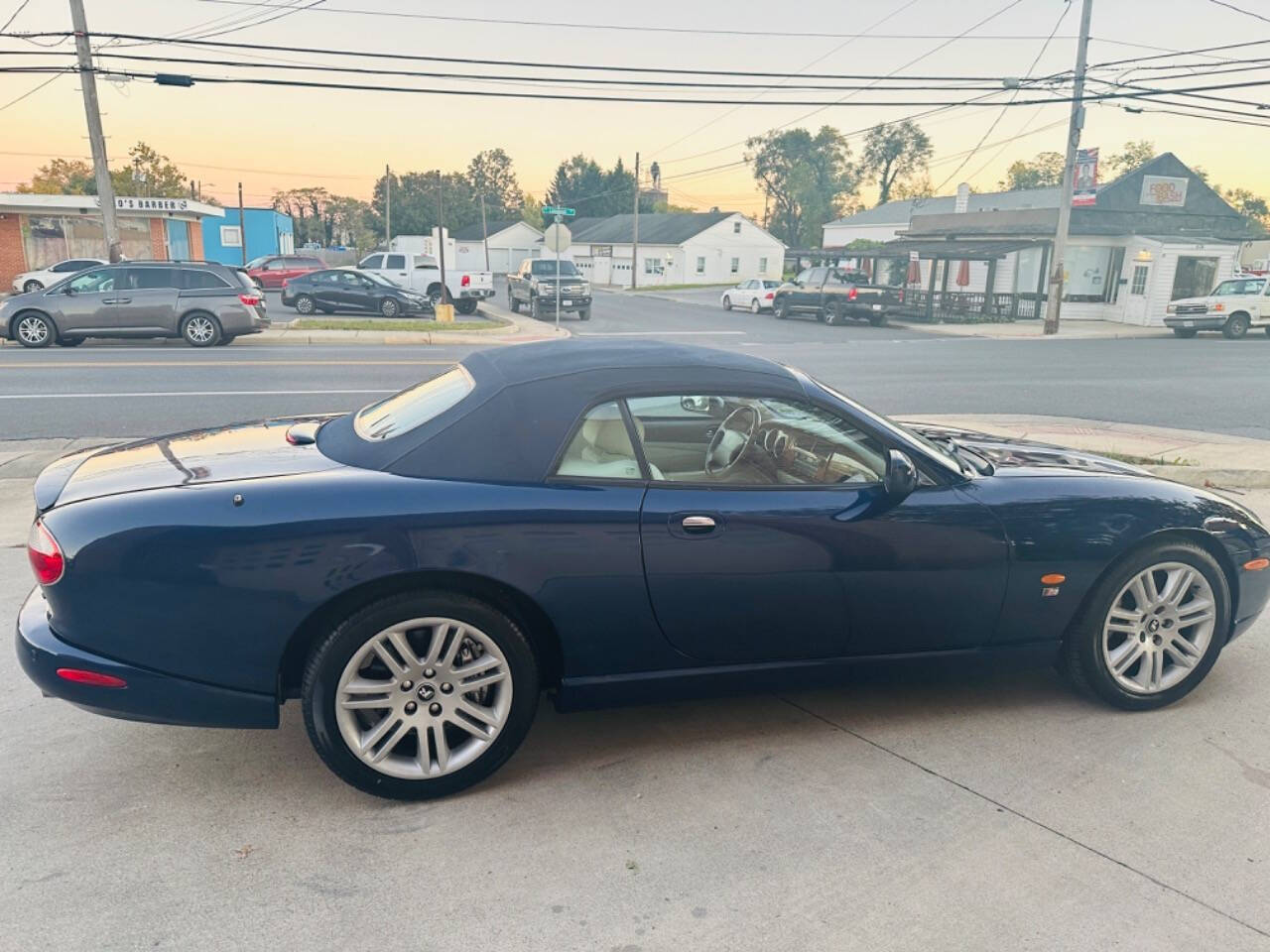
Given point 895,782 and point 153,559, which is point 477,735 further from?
point 895,782

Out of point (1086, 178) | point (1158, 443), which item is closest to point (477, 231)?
point (1086, 178)

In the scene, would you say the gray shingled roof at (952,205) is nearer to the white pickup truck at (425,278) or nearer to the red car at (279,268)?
the white pickup truck at (425,278)

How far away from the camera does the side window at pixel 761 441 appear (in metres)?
3.40

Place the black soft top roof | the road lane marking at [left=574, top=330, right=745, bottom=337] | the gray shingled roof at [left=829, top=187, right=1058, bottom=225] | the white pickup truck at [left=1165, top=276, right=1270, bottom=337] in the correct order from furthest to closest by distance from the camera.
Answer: the gray shingled roof at [left=829, top=187, right=1058, bottom=225] → the white pickup truck at [left=1165, top=276, right=1270, bottom=337] → the road lane marking at [left=574, top=330, right=745, bottom=337] → the black soft top roof

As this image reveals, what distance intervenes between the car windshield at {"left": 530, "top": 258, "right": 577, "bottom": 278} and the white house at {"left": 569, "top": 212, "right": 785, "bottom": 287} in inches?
1269

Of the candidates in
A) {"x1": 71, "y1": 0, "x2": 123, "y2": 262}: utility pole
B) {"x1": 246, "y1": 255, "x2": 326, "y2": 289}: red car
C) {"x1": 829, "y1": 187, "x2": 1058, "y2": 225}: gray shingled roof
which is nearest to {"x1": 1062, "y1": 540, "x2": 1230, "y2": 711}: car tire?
{"x1": 71, "y1": 0, "x2": 123, "y2": 262}: utility pole

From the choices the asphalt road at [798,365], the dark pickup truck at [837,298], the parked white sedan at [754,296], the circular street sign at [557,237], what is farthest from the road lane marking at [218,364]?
the parked white sedan at [754,296]

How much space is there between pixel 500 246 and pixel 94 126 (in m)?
62.4

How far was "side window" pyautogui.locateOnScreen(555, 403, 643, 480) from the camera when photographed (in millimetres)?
3195

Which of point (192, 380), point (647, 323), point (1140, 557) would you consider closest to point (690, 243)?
point (647, 323)

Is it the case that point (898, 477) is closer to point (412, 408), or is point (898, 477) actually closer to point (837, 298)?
point (412, 408)

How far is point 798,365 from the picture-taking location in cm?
1706

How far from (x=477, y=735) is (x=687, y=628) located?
2.64 feet

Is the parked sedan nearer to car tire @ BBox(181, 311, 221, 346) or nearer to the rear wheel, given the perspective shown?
car tire @ BBox(181, 311, 221, 346)
